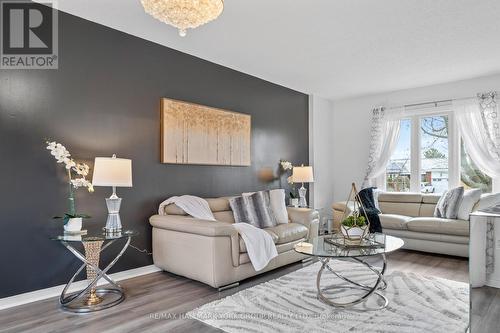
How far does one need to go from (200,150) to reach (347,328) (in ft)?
9.09

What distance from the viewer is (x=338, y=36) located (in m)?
3.67

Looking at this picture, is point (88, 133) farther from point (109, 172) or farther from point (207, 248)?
point (207, 248)

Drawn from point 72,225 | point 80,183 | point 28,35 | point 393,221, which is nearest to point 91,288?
point 72,225

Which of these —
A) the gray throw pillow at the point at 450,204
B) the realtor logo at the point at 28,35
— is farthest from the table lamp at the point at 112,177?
the gray throw pillow at the point at 450,204

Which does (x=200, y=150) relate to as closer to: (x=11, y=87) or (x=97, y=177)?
(x=97, y=177)

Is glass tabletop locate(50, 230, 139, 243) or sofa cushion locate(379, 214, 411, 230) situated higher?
glass tabletop locate(50, 230, 139, 243)

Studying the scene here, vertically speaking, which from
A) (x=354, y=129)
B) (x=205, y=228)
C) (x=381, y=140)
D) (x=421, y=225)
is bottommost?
(x=421, y=225)

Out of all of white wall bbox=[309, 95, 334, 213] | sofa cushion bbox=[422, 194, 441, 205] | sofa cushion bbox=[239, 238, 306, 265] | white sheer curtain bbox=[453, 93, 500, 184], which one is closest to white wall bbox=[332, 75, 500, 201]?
Answer: white wall bbox=[309, 95, 334, 213]

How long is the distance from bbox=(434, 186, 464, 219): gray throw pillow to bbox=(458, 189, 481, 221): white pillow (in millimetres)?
48

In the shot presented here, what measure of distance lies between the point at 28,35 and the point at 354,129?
5.57m

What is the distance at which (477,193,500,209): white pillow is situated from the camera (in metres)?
4.46

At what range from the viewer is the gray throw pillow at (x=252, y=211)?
4.04 metres

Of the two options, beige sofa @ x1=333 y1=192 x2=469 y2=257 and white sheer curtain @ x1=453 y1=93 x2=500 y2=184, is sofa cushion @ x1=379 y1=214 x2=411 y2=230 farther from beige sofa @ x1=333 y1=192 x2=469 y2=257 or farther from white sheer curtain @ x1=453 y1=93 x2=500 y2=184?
white sheer curtain @ x1=453 y1=93 x2=500 y2=184

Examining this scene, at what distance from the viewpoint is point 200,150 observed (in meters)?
4.32
